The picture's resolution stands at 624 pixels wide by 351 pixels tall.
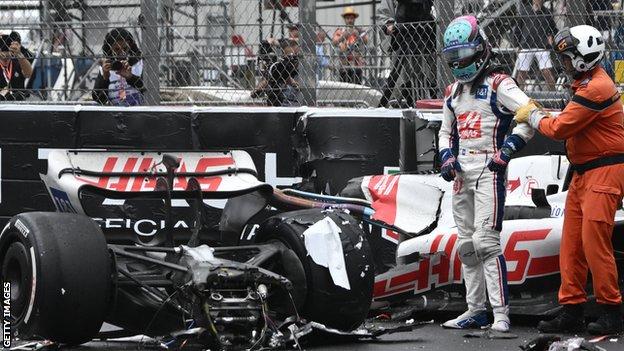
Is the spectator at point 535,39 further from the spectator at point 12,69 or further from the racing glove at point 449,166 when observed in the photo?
the spectator at point 12,69

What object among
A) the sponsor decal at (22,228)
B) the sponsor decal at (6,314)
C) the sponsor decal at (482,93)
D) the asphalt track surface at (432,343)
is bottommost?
the asphalt track surface at (432,343)

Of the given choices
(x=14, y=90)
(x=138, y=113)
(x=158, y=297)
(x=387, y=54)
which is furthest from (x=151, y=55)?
(x=158, y=297)

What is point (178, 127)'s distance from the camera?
10.2m

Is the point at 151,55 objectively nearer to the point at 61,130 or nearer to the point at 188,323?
the point at 61,130

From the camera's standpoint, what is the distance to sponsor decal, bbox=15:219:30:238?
21.6 feet

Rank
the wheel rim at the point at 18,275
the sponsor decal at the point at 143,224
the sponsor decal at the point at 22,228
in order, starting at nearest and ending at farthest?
the wheel rim at the point at 18,275
the sponsor decal at the point at 22,228
the sponsor decal at the point at 143,224

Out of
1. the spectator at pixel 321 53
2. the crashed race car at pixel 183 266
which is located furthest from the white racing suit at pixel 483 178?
the spectator at pixel 321 53

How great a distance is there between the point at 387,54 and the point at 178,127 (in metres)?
1.76

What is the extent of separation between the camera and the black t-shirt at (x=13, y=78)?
10.6 metres

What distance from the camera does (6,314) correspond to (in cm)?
659

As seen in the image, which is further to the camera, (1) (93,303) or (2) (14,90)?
(2) (14,90)

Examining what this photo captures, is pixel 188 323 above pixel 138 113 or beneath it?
beneath

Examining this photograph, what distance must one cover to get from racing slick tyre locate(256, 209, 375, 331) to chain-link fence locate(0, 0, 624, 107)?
109 inches

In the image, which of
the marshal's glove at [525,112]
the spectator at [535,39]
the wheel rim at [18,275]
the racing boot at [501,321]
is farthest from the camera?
the spectator at [535,39]
